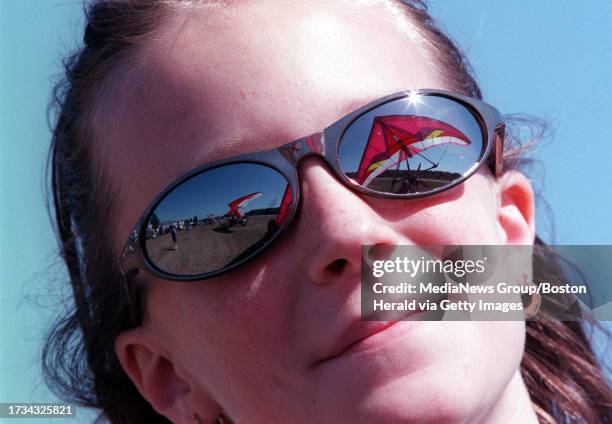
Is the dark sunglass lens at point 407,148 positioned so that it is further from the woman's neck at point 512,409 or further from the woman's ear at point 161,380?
the woman's ear at point 161,380

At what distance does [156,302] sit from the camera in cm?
175

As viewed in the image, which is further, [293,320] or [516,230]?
[516,230]

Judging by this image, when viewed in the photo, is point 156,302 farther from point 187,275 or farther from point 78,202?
point 78,202

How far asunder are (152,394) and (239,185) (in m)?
0.65

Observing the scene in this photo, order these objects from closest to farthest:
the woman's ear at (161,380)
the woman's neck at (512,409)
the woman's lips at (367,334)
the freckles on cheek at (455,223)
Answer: the woman's lips at (367,334), the freckles on cheek at (455,223), the woman's neck at (512,409), the woman's ear at (161,380)

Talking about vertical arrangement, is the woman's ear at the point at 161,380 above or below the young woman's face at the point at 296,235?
below

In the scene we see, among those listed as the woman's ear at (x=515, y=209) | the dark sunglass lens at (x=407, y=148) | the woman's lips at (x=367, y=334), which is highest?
the dark sunglass lens at (x=407, y=148)

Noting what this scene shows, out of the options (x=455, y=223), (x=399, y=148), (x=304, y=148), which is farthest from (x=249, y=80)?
(x=455, y=223)

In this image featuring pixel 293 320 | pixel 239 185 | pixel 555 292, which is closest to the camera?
A: pixel 293 320

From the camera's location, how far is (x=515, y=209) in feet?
6.19

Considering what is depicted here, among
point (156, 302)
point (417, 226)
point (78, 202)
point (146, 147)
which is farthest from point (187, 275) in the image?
point (78, 202)

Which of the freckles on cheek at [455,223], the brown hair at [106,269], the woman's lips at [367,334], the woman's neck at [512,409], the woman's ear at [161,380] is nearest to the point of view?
the woman's lips at [367,334]

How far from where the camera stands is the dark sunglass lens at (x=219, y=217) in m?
1.49

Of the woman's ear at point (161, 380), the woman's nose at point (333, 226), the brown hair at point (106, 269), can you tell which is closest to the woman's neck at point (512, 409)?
the brown hair at point (106, 269)
